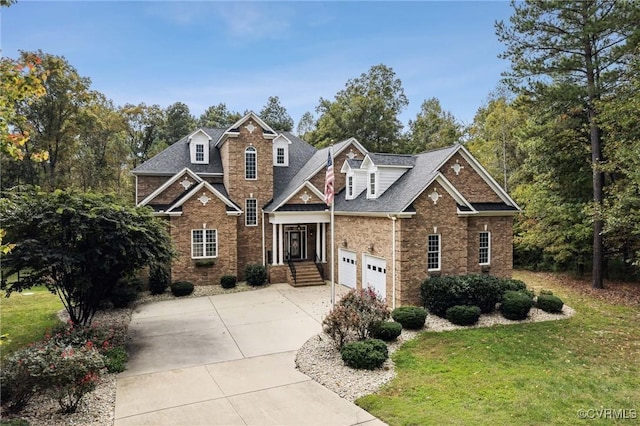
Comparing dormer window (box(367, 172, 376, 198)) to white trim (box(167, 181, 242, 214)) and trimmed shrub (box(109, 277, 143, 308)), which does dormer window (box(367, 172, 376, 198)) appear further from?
trimmed shrub (box(109, 277, 143, 308))

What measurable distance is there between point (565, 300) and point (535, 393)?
461 inches

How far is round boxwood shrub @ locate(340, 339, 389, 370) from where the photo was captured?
10.0 meters

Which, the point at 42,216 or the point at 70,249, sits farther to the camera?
the point at 70,249

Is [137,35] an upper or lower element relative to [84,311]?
upper

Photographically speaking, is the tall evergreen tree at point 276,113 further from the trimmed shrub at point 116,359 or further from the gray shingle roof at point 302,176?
the trimmed shrub at point 116,359

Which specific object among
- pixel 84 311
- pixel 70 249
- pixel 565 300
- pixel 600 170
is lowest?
pixel 565 300

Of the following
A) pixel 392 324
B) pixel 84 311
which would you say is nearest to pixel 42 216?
pixel 84 311

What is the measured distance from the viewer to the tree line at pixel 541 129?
17.6 m

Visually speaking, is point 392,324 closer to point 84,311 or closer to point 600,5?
point 84,311

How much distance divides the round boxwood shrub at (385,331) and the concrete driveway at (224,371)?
A: 2.36 meters

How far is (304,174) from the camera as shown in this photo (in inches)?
988

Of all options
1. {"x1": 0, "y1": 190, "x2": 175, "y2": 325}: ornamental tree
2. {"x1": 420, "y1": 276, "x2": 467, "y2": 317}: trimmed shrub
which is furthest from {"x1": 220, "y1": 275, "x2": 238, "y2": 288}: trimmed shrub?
{"x1": 420, "y1": 276, "x2": 467, "y2": 317}: trimmed shrub

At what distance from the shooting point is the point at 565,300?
711 inches

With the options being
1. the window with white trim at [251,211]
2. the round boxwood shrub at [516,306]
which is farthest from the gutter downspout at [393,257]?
the window with white trim at [251,211]
